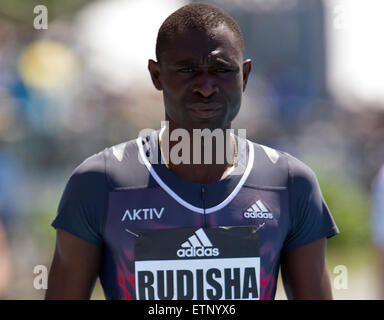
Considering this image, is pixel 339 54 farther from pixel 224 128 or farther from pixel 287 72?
pixel 224 128

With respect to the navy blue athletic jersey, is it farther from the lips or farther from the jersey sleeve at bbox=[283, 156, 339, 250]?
the lips

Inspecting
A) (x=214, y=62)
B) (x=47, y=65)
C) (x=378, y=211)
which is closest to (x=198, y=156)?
(x=214, y=62)

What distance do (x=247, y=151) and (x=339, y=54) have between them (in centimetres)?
1130

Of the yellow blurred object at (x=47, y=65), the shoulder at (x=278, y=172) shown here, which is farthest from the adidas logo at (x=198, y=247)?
the yellow blurred object at (x=47, y=65)

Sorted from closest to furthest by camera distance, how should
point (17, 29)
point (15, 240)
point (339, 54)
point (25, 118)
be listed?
point (15, 240)
point (25, 118)
point (17, 29)
point (339, 54)

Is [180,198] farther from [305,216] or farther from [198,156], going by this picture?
[305,216]

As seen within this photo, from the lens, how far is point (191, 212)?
9.21ft

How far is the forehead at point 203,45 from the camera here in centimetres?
268

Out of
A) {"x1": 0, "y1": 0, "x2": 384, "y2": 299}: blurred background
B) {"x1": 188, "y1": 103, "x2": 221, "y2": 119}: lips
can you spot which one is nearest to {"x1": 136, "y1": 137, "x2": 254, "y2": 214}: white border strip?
{"x1": 188, "y1": 103, "x2": 221, "y2": 119}: lips

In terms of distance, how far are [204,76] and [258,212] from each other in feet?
1.94

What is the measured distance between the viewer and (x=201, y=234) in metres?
2.78

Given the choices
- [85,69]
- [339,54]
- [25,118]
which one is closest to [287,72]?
[339,54]

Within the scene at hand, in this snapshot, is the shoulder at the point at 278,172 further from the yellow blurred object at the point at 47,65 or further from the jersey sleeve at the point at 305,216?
the yellow blurred object at the point at 47,65

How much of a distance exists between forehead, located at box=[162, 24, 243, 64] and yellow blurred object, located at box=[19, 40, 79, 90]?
5.34 metres
